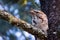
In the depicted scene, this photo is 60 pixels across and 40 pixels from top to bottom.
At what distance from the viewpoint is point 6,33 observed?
167 inches

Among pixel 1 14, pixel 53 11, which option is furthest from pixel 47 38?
pixel 1 14

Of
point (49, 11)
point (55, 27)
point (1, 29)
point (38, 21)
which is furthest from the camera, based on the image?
point (1, 29)

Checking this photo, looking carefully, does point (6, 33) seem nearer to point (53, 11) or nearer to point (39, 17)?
point (39, 17)

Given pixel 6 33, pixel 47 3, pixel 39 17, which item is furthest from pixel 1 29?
pixel 47 3

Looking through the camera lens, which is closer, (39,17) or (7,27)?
(39,17)

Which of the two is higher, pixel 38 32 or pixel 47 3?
pixel 47 3

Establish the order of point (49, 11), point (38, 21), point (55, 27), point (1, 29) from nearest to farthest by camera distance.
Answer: point (55, 27), point (49, 11), point (38, 21), point (1, 29)

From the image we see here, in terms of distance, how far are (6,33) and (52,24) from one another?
2.88 meters

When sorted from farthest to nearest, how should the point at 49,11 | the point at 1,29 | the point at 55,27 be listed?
the point at 1,29
the point at 49,11
the point at 55,27

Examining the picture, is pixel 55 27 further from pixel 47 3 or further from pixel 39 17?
pixel 39 17

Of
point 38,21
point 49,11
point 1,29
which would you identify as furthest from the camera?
point 1,29

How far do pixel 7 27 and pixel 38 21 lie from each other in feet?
7.99

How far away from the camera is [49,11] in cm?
150

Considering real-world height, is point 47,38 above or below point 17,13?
below
